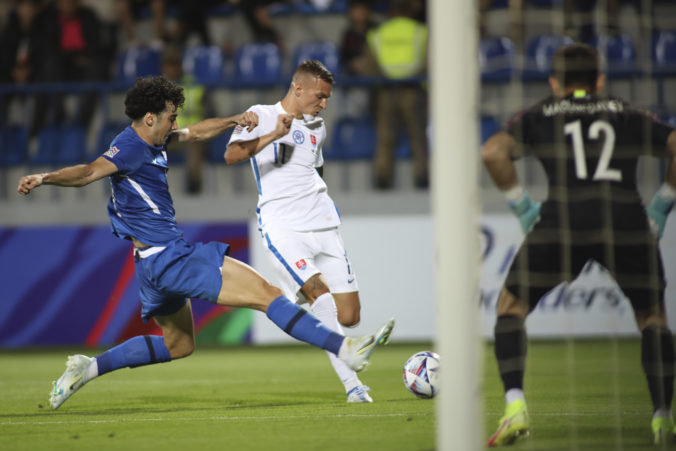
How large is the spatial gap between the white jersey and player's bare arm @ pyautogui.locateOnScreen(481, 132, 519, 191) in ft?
6.88

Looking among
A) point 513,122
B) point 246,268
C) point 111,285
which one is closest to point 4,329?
point 111,285

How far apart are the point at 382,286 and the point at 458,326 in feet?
23.8

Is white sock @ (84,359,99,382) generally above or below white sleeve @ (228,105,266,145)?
below

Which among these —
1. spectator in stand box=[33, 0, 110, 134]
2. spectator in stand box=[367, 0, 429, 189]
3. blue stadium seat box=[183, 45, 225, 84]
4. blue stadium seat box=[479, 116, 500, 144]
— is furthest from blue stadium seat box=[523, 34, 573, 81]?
spectator in stand box=[33, 0, 110, 134]

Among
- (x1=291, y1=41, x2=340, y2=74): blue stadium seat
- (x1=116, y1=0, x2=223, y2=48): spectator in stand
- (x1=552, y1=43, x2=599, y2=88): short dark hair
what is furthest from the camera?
(x1=116, y1=0, x2=223, y2=48): spectator in stand

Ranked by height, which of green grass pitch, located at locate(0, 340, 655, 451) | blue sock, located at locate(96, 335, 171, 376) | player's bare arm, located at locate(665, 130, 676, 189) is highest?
player's bare arm, located at locate(665, 130, 676, 189)

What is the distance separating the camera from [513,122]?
4.54m

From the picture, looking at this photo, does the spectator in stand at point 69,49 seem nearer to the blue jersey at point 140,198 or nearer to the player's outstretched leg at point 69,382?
the player's outstretched leg at point 69,382

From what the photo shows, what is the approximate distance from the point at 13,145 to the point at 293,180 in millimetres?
7513

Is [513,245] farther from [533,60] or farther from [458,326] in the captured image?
[458,326]

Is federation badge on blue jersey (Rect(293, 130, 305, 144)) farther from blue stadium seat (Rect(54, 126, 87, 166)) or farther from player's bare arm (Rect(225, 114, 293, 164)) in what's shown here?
blue stadium seat (Rect(54, 126, 87, 166))

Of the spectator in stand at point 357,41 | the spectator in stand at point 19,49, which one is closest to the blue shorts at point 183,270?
the spectator in stand at point 357,41

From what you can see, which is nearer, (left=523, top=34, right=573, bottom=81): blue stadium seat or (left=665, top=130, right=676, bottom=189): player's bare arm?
(left=665, top=130, right=676, bottom=189): player's bare arm

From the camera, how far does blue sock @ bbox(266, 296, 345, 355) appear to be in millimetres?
5090
